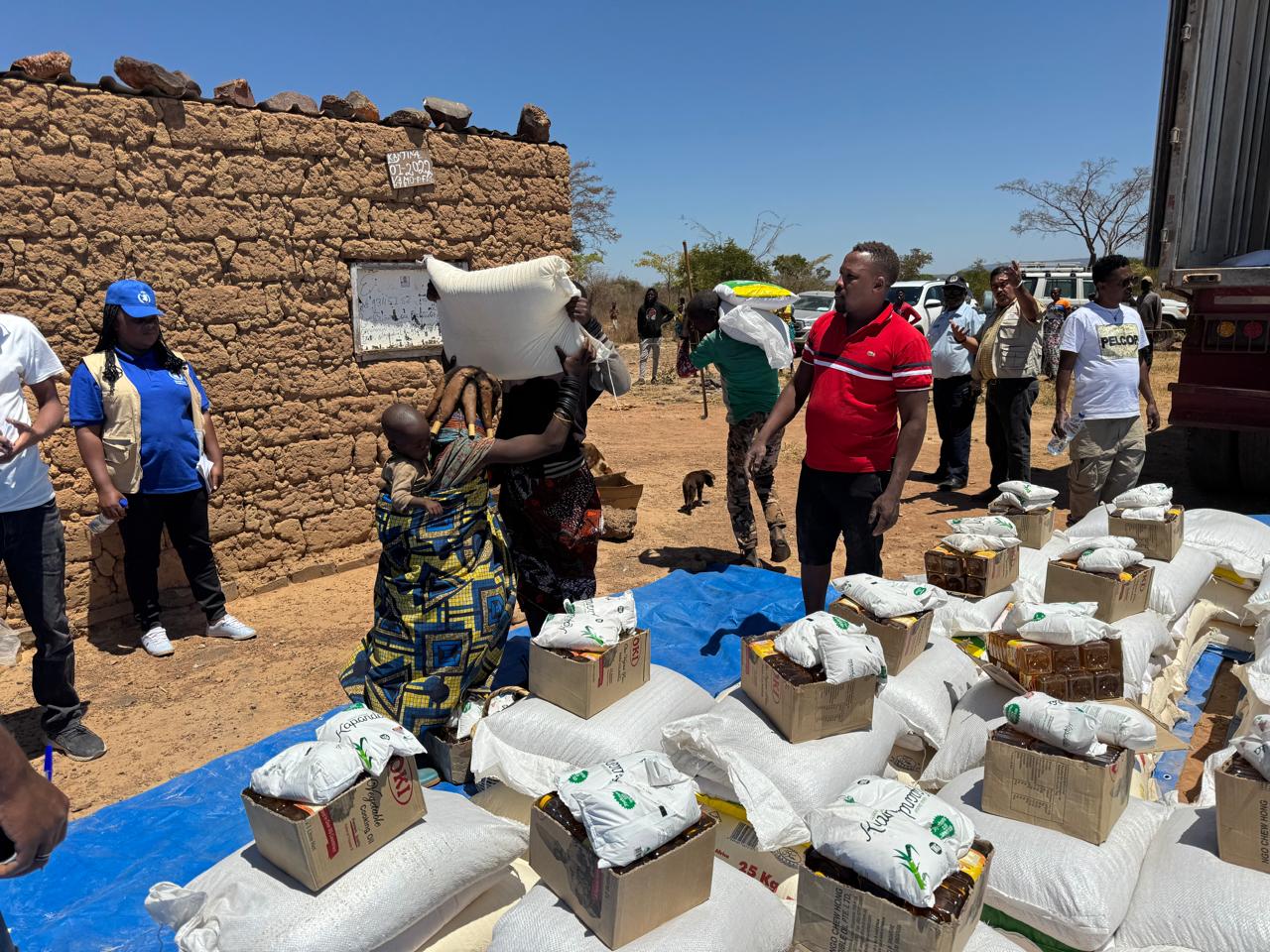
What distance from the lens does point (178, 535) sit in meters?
4.33

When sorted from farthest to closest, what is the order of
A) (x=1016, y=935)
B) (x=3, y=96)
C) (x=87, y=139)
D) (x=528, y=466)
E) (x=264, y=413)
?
(x=264, y=413) → (x=87, y=139) → (x=3, y=96) → (x=528, y=466) → (x=1016, y=935)

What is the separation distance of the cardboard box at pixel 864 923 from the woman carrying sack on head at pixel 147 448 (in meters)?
3.59

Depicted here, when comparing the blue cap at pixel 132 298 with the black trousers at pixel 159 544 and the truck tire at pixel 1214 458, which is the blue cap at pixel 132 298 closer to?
the black trousers at pixel 159 544

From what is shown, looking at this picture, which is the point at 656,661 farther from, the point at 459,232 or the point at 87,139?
the point at 87,139

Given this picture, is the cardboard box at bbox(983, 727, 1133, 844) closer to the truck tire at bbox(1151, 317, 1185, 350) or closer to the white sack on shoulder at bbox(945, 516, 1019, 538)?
the white sack on shoulder at bbox(945, 516, 1019, 538)

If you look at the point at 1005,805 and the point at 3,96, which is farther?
the point at 3,96

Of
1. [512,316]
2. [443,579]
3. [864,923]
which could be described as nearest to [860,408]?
[512,316]

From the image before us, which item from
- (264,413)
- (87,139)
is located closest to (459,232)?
(264,413)

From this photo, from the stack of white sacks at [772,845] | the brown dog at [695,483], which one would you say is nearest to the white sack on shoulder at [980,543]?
the stack of white sacks at [772,845]

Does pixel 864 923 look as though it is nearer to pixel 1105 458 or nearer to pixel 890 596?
pixel 890 596

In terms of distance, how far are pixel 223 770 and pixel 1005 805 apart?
262cm

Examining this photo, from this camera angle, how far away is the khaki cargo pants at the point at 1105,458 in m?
4.65

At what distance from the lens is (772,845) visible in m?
2.04

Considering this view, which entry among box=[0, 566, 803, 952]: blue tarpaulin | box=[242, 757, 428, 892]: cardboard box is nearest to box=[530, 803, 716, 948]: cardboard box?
box=[242, 757, 428, 892]: cardboard box
